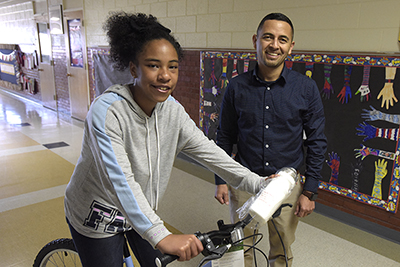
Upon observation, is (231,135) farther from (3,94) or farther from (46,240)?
(3,94)

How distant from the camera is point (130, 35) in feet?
3.79

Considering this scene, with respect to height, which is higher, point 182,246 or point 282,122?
point 282,122

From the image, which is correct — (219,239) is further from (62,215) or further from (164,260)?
(62,215)

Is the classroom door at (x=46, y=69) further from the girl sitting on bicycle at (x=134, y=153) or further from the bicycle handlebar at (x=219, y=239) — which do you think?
the bicycle handlebar at (x=219, y=239)

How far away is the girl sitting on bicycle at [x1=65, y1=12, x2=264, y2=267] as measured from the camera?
1.04 meters

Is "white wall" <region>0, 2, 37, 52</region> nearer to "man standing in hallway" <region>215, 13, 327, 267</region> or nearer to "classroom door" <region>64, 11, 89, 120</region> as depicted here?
"classroom door" <region>64, 11, 89, 120</region>

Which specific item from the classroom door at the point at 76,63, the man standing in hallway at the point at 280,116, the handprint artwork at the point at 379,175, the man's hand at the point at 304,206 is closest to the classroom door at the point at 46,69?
the classroom door at the point at 76,63

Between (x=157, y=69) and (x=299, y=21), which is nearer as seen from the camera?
(x=157, y=69)

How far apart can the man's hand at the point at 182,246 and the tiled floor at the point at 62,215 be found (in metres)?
1.56

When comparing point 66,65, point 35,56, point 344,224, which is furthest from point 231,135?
point 35,56

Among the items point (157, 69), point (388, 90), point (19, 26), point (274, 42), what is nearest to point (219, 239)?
point (157, 69)

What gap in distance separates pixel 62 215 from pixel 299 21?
3.04 m

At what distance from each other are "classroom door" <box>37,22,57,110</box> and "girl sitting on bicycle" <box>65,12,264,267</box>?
7.96m

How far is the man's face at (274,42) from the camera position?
1663mm
